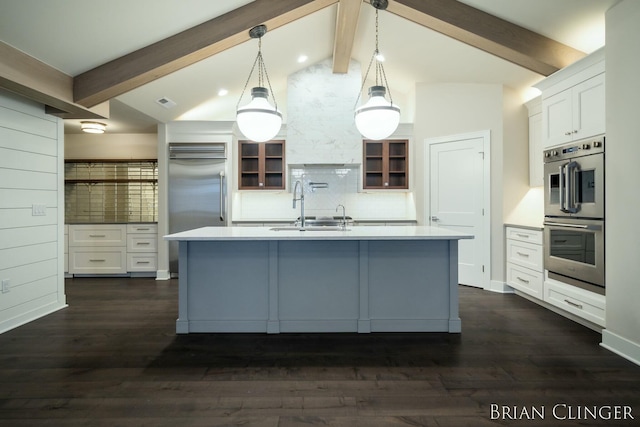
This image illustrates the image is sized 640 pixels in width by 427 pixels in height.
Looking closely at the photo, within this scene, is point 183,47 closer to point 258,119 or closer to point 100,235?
point 258,119

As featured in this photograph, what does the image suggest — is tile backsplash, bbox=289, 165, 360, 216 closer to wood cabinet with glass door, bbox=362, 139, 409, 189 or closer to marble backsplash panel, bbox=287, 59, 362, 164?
wood cabinet with glass door, bbox=362, 139, 409, 189

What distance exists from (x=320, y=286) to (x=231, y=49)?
2.96 metres

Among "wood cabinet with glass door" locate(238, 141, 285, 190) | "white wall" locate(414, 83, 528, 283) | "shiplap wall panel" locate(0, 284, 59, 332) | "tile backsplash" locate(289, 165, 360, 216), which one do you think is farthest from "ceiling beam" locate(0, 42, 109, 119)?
"white wall" locate(414, 83, 528, 283)

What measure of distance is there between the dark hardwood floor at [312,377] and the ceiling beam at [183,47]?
2.34 m

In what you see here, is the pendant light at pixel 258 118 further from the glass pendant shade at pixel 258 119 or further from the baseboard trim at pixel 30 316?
the baseboard trim at pixel 30 316

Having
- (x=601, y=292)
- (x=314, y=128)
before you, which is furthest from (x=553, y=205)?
(x=314, y=128)

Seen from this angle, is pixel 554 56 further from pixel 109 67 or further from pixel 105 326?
pixel 105 326

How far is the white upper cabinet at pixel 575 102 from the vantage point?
279 centimetres

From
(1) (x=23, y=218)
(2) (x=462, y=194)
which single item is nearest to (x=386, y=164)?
(2) (x=462, y=194)

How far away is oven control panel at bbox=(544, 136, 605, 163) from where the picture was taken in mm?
2734

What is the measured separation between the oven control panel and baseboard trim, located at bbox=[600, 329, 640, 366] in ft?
4.72

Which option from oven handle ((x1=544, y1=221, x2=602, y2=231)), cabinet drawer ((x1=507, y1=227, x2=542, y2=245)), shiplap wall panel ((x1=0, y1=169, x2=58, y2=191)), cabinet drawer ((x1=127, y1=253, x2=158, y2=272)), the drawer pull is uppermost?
shiplap wall panel ((x1=0, y1=169, x2=58, y2=191))

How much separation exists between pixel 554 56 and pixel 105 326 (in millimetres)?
5002

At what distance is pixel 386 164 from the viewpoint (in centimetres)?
537
